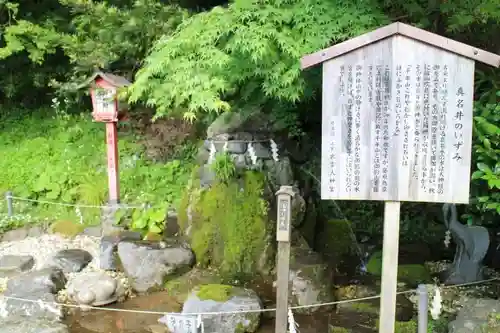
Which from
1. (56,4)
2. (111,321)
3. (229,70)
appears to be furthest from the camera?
(56,4)

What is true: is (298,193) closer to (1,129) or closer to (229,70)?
(229,70)

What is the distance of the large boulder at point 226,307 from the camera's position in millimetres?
6523

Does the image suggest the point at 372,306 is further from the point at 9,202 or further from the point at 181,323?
the point at 9,202

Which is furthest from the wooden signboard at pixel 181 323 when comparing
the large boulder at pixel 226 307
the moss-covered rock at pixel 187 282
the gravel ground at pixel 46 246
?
the gravel ground at pixel 46 246

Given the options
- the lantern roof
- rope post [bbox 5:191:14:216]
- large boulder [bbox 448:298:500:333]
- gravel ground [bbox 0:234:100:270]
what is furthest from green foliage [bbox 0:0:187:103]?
large boulder [bbox 448:298:500:333]

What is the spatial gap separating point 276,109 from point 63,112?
735 centimetres

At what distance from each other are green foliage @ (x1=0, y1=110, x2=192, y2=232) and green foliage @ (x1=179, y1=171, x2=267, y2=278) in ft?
4.33

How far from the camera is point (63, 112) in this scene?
1419 cm

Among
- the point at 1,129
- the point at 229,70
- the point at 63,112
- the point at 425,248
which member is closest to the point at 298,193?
the point at 425,248

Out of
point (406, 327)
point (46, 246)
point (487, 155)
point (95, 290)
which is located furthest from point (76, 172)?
point (487, 155)

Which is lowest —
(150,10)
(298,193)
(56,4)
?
(298,193)

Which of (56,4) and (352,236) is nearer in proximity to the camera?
(352,236)

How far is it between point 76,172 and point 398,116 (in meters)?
9.03

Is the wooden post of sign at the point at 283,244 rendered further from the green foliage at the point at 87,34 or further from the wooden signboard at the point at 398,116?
the green foliage at the point at 87,34
